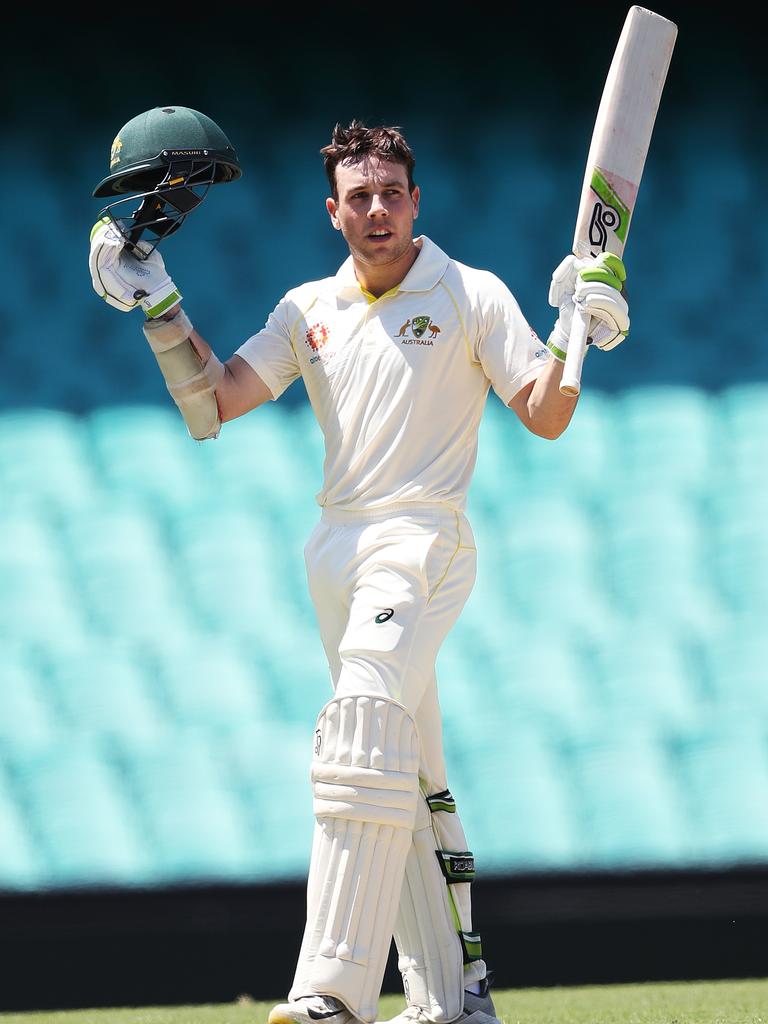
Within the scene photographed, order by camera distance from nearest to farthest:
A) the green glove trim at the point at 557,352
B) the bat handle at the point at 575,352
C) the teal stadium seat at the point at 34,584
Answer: the bat handle at the point at 575,352 < the green glove trim at the point at 557,352 < the teal stadium seat at the point at 34,584

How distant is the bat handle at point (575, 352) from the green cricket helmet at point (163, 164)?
2.26ft

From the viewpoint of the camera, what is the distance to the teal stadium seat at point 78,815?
4.01 meters

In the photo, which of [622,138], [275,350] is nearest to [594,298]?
[622,138]

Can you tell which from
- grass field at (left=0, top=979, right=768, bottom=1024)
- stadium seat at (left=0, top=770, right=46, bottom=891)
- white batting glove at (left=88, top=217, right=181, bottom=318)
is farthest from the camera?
stadium seat at (left=0, top=770, right=46, bottom=891)

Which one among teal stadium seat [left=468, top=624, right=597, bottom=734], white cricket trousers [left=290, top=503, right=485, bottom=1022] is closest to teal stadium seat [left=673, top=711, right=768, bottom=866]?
teal stadium seat [left=468, top=624, right=597, bottom=734]

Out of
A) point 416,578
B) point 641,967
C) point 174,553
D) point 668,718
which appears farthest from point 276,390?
point 641,967

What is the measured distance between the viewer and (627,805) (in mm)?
4023

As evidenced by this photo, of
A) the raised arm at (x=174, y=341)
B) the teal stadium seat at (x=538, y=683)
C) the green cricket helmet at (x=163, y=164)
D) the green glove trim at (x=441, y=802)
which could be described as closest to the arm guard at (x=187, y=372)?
the raised arm at (x=174, y=341)

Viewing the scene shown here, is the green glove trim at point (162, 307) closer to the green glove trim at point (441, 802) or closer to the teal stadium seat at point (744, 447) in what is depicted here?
the green glove trim at point (441, 802)

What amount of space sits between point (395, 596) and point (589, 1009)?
124 cm

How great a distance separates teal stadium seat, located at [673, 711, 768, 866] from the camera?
13.1 ft

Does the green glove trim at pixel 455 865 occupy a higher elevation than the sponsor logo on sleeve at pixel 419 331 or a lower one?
lower

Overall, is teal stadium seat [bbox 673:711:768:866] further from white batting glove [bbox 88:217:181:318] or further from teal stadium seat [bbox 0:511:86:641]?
white batting glove [bbox 88:217:181:318]

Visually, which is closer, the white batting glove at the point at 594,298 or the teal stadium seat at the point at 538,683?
the white batting glove at the point at 594,298
